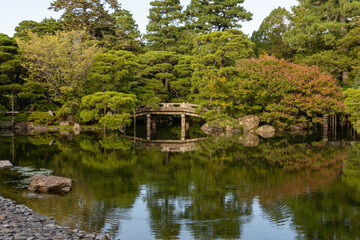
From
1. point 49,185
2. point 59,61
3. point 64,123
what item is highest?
point 59,61

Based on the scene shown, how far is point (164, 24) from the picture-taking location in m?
40.8

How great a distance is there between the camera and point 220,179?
500 inches

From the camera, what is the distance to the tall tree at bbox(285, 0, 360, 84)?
30562 millimetres

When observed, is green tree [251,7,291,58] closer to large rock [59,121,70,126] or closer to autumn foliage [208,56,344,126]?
autumn foliage [208,56,344,126]

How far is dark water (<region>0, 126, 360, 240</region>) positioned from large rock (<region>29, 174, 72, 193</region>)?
364mm

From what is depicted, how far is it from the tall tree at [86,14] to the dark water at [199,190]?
59.9 ft

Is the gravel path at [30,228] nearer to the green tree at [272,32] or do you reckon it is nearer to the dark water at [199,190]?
the dark water at [199,190]

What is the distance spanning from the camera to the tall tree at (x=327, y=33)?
1203 inches

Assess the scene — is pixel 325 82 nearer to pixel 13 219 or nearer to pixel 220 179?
pixel 220 179

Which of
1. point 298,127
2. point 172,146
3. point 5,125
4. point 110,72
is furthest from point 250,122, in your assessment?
point 5,125

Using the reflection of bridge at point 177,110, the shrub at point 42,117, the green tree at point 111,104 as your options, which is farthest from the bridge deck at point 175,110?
the shrub at point 42,117

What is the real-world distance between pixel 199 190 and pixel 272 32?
32.9 metres

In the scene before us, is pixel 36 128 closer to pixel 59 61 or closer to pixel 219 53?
pixel 59 61

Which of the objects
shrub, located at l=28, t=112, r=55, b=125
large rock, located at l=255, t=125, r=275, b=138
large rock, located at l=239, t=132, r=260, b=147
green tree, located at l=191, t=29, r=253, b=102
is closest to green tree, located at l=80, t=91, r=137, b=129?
shrub, located at l=28, t=112, r=55, b=125
